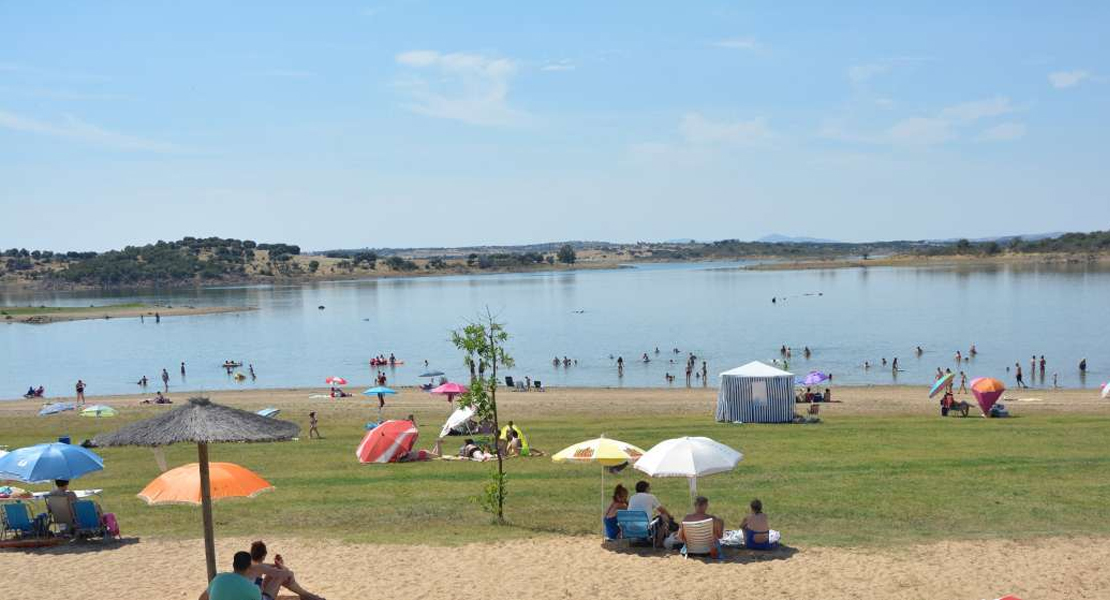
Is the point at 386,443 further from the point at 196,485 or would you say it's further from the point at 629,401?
the point at 629,401

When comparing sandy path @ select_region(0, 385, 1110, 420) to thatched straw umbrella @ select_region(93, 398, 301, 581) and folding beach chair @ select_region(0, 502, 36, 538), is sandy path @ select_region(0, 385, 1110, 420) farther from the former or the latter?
thatched straw umbrella @ select_region(93, 398, 301, 581)

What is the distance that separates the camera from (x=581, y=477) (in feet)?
62.8

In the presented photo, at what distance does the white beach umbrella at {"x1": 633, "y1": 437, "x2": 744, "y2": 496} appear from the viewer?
13.5m

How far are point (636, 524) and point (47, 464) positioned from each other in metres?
8.83

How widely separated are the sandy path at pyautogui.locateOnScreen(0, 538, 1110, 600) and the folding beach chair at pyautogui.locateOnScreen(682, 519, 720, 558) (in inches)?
8.7

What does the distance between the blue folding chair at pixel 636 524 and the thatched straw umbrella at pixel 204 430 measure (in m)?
4.88

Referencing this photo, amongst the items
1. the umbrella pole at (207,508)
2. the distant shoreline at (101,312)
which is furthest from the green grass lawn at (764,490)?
the distant shoreline at (101,312)

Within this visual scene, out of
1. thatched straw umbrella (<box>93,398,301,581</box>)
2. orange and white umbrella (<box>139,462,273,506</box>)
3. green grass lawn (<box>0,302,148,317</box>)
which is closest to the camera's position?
thatched straw umbrella (<box>93,398,301,581</box>)

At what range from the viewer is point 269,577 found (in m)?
11.0

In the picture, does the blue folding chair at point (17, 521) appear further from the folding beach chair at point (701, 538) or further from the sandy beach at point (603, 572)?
the folding beach chair at point (701, 538)

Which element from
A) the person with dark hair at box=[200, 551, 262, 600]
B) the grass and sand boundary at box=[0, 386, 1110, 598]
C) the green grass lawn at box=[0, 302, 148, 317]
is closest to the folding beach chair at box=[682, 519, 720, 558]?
the grass and sand boundary at box=[0, 386, 1110, 598]

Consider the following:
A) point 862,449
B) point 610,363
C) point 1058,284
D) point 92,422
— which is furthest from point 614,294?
point 862,449

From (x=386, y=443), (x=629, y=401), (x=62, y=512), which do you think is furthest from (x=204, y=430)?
(x=629, y=401)

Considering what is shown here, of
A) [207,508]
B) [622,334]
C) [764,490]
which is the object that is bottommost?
[622,334]
